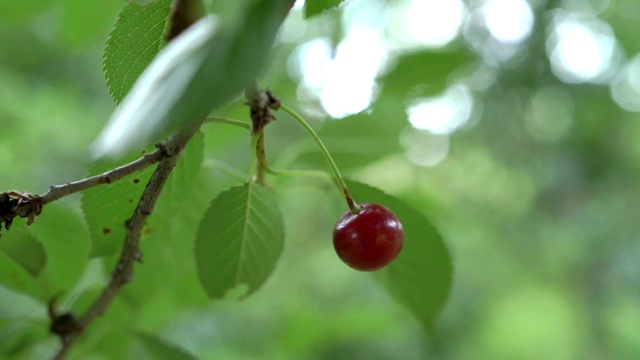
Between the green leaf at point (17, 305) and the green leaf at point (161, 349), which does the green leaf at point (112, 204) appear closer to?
the green leaf at point (161, 349)

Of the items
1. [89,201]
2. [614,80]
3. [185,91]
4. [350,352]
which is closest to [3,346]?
[89,201]

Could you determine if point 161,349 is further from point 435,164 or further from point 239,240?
point 435,164

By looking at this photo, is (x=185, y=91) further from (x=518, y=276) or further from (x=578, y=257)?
(x=578, y=257)

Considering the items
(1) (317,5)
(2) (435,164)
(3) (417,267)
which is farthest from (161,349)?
(2) (435,164)

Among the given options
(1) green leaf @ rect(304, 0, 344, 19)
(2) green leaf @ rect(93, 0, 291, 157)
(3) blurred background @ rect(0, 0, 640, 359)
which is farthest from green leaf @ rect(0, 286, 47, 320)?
(2) green leaf @ rect(93, 0, 291, 157)

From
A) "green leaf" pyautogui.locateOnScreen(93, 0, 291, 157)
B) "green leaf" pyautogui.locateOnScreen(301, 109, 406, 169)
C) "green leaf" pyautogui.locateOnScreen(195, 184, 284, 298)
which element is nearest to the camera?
"green leaf" pyautogui.locateOnScreen(93, 0, 291, 157)

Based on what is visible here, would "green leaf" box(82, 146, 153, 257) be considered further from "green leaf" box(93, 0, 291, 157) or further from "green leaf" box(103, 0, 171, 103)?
"green leaf" box(93, 0, 291, 157)
